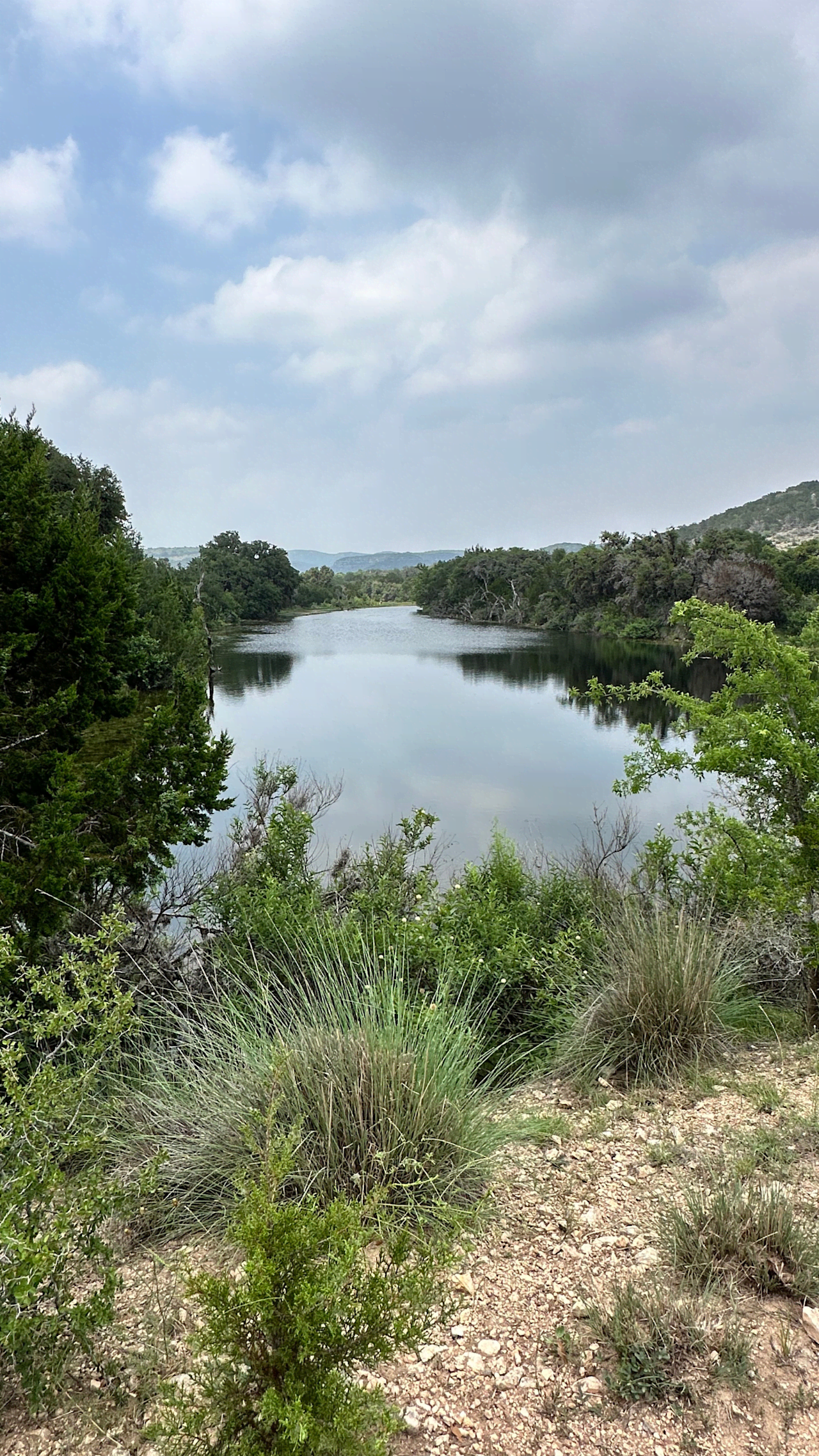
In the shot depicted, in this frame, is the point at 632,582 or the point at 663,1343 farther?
the point at 632,582

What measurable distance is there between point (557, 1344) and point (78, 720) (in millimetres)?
6221

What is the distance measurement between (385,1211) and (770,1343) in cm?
115

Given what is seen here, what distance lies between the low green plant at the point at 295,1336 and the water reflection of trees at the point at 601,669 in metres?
22.6

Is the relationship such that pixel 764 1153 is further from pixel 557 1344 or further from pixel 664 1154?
pixel 557 1344

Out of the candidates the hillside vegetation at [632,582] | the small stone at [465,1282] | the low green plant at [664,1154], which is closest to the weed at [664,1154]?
the low green plant at [664,1154]

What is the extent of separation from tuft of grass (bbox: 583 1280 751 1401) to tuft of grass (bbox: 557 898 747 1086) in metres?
1.77

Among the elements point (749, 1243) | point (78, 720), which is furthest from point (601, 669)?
point (749, 1243)

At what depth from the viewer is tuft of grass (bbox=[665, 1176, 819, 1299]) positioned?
204cm

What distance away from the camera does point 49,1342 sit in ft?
5.71

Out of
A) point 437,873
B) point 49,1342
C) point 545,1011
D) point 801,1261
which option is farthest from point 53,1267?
point 437,873

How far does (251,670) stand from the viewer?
41.3 meters

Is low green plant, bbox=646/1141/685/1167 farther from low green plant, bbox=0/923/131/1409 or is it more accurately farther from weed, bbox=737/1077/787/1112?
low green plant, bbox=0/923/131/1409

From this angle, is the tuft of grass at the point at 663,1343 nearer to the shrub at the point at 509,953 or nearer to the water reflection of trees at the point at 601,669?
the shrub at the point at 509,953

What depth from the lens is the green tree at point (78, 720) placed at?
598 cm
